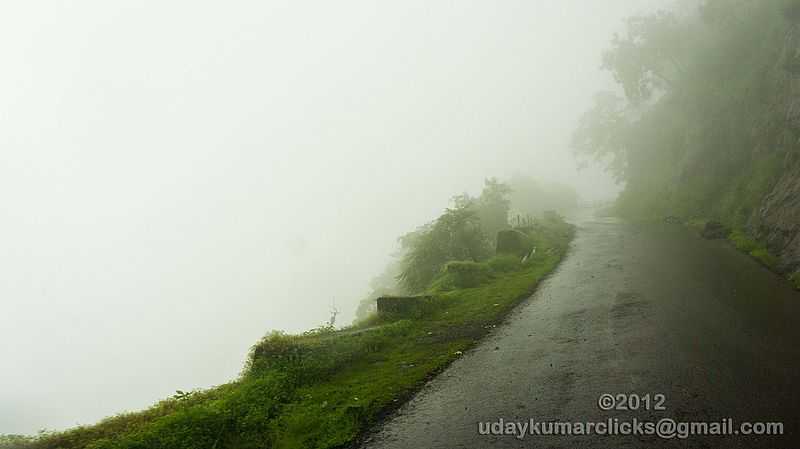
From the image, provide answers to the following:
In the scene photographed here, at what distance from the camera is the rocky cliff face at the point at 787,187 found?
18.6 metres

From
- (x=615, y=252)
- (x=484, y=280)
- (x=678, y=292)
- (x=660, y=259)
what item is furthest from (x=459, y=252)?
(x=678, y=292)

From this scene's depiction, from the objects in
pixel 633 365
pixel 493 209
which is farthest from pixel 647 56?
pixel 633 365

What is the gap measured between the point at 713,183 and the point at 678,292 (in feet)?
69.2

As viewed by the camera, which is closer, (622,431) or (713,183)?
(622,431)

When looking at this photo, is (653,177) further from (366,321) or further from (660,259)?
(366,321)

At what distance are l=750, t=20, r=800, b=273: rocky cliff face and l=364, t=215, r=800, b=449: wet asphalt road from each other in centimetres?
143

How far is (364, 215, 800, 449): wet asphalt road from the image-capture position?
842cm

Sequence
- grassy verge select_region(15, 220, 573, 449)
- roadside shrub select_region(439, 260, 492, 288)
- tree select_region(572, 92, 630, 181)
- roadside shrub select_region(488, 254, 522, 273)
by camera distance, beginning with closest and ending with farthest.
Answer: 1. grassy verge select_region(15, 220, 573, 449)
2. roadside shrub select_region(439, 260, 492, 288)
3. roadside shrub select_region(488, 254, 522, 273)
4. tree select_region(572, 92, 630, 181)

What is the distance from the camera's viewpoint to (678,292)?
17219 millimetres

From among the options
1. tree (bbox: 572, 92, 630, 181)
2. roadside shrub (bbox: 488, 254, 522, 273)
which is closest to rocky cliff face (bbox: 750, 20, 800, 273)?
roadside shrub (bbox: 488, 254, 522, 273)

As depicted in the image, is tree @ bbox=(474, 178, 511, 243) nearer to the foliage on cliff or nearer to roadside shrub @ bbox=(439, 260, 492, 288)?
the foliage on cliff

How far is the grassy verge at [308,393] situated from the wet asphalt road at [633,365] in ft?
3.06

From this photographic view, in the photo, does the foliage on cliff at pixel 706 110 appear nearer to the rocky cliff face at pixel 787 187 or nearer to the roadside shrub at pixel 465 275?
the rocky cliff face at pixel 787 187

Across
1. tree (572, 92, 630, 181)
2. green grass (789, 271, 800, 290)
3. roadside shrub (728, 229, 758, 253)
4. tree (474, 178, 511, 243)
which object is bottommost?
green grass (789, 271, 800, 290)
